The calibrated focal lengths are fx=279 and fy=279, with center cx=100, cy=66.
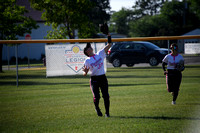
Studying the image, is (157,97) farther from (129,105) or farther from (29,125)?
(29,125)

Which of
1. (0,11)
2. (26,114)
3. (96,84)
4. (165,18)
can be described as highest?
(165,18)

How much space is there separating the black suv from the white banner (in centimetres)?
641

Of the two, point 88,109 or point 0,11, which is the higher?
point 0,11

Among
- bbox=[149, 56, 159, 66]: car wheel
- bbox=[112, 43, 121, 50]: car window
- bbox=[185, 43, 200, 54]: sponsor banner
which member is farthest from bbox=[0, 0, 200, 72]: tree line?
bbox=[185, 43, 200, 54]: sponsor banner

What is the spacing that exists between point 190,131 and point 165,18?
7784cm

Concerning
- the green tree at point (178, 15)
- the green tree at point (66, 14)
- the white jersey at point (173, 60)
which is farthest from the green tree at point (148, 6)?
the white jersey at point (173, 60)

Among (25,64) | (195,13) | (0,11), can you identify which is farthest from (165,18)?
(25,64)

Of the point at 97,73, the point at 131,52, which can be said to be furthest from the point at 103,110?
the point at 131,52

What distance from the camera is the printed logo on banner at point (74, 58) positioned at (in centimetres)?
1322

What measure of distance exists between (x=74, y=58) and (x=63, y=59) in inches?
20.6

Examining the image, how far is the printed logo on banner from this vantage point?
13.2 meters

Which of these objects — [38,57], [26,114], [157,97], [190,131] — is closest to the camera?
[190,131]

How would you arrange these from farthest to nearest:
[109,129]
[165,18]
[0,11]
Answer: [165,18], [0,11], [109,129]

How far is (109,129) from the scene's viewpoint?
18.3ft
